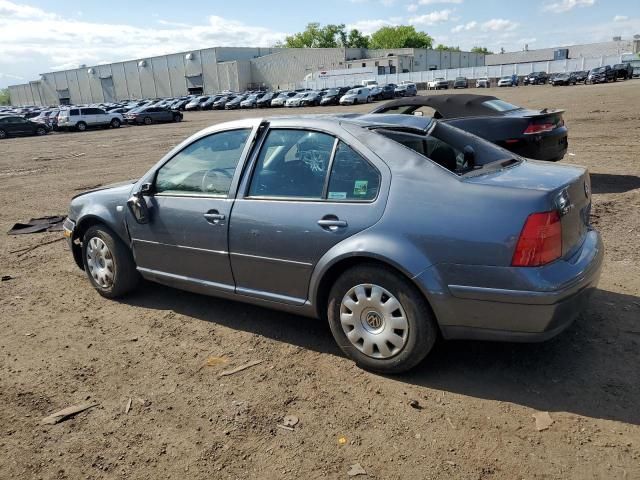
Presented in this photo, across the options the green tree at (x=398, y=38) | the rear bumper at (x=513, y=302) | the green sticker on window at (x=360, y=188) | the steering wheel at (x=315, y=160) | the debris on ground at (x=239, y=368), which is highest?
the green tree at (x=398, y=38)

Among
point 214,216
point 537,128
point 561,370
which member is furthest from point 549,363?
point 537,128

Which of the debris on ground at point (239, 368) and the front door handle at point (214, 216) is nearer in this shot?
the debris on ground at point (239, 368)

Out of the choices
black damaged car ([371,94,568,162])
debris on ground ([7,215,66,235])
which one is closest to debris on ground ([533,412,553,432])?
black damaged car ([371,94,568,162])

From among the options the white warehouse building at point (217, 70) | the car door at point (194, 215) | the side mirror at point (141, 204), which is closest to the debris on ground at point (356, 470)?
the car door at point (194, 215)

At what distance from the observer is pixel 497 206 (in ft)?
9.93

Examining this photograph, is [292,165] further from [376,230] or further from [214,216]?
[376,230]

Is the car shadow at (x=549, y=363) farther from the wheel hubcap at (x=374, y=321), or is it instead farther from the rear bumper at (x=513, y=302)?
the rear bumper at (x=513, y=302)

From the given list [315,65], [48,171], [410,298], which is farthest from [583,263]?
[315,65]

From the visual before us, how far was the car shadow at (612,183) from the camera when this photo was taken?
820cm

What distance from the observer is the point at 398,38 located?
14162 cm

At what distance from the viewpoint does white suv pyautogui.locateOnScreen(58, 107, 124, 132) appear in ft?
123

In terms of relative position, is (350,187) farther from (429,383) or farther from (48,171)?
(48,171)

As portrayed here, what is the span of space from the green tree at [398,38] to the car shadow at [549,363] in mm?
145136

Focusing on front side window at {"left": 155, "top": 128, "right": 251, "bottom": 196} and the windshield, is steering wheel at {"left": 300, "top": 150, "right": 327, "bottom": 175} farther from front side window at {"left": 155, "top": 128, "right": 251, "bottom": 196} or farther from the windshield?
the windshield
